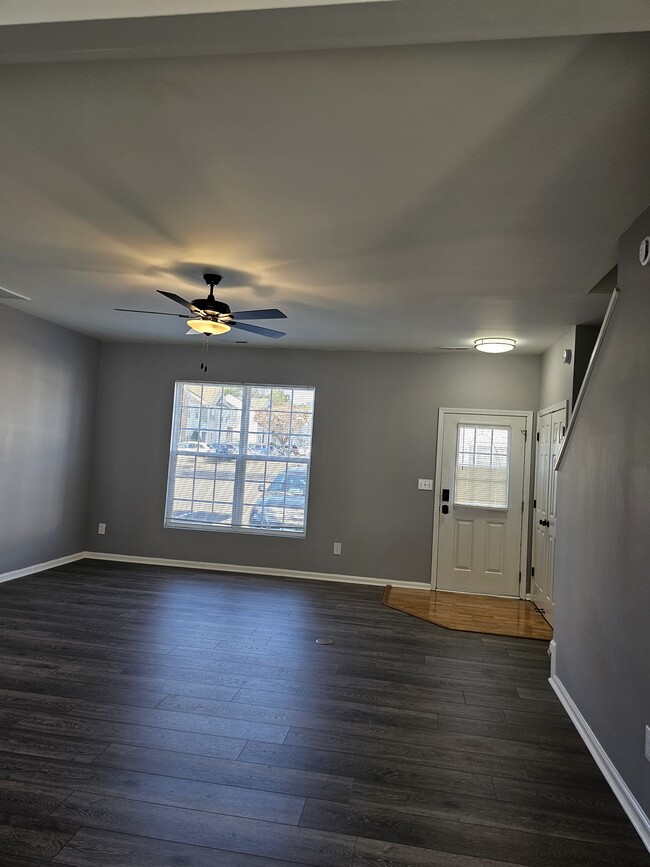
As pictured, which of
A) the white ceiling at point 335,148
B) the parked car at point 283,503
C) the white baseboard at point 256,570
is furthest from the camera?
the parked car at point 283,503

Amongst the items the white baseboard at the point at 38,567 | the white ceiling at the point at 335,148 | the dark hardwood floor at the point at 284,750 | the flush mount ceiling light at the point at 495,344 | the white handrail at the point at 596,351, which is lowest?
the dark hardwood floor at the point at 284,750

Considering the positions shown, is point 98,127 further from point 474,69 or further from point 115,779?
point 115,779

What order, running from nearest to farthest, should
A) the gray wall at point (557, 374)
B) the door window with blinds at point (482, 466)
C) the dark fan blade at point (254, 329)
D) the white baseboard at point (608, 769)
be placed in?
the white baseboard at point (608, 769)
the dark fan blade at point (254, 329)
the gray wall at point (557, 374)
the door window with blinds at point (482, 466)

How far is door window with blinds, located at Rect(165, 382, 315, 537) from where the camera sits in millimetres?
6566

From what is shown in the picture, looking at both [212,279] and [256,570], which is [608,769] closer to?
[212,279]

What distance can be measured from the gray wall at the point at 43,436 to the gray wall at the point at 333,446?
29cm

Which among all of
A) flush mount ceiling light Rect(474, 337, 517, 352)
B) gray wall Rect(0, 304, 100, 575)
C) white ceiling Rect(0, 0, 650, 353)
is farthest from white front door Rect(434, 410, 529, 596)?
gray wall Rect(0, 304, 100, 575)

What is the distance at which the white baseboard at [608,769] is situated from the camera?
2188mm

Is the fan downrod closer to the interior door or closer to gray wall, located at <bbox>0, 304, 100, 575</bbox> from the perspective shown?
gray wall, located at <bbox>0, 304, 100, 575</bbox>

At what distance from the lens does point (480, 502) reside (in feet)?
20.3

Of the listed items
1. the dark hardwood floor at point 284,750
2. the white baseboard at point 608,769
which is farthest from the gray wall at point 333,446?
the white baseboard at point 608,769

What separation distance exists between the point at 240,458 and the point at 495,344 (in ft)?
10.3

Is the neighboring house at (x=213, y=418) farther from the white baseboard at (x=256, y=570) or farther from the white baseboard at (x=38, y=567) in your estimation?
the white baseboard at (x=38, y=567)

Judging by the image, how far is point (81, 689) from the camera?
3.21 meters
